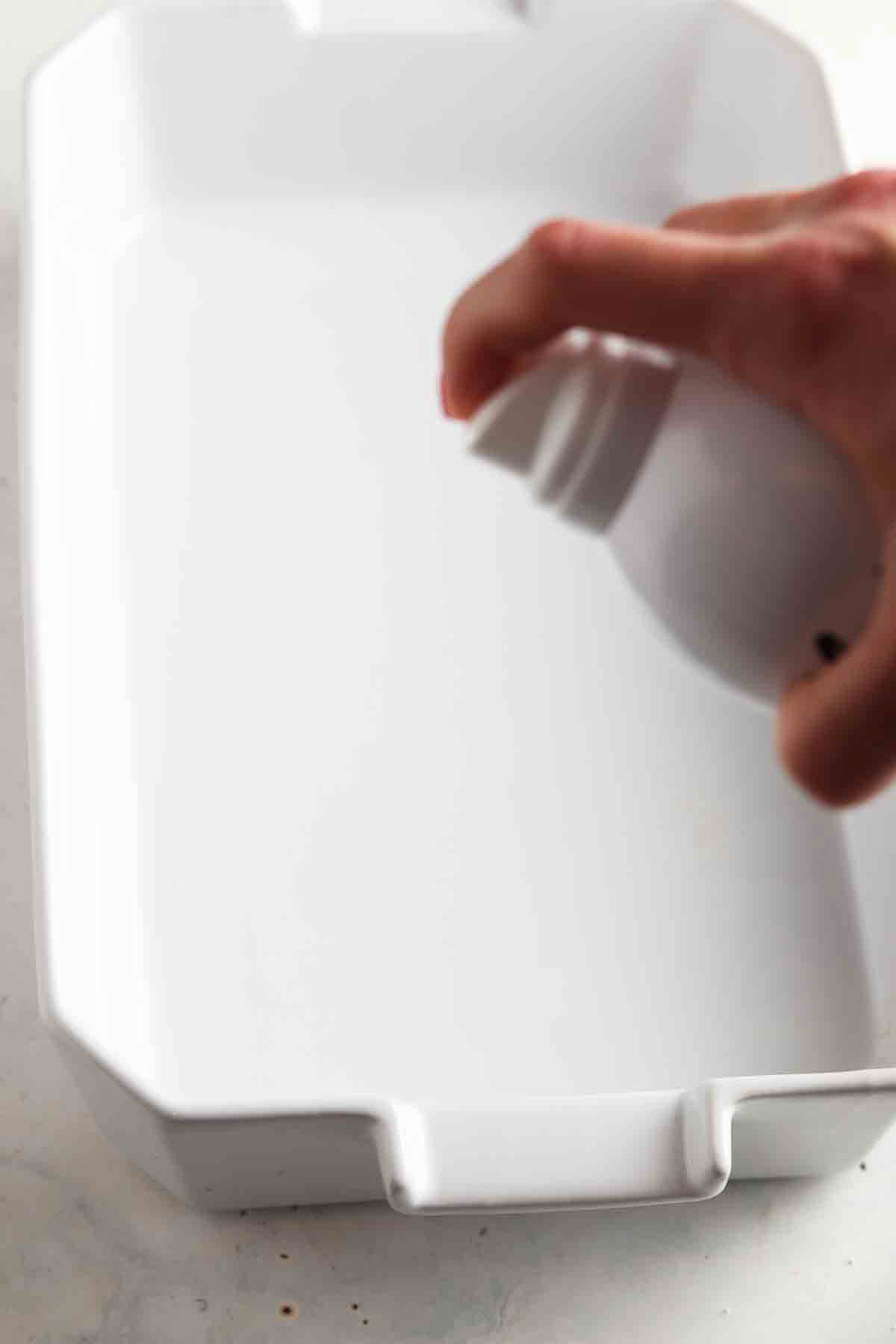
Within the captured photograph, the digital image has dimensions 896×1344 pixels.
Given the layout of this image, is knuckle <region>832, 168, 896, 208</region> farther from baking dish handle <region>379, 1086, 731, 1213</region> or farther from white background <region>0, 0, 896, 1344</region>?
white background <region>0, 0, 896, 1344</region>

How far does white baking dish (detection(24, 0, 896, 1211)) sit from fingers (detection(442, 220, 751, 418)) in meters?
0.32

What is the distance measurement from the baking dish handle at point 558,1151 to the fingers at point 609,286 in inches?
12.8

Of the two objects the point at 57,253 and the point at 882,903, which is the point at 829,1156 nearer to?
the point at 882,903

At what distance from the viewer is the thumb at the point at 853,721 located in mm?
326

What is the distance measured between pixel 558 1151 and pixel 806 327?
36 centimetres

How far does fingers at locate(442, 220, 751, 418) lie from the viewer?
1.10ft

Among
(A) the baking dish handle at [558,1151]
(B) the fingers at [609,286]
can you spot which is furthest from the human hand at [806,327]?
(A) the baking dish handle at [558,1151]

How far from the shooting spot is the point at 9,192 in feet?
3.29

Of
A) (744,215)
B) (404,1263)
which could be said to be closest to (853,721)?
(744,215)

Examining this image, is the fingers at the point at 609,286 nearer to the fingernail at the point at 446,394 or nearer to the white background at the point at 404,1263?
the fingernail at the point at 446,394

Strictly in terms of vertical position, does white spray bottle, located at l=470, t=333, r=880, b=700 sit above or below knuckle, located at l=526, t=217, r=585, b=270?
below

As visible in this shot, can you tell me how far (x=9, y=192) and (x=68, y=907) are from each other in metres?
0.53

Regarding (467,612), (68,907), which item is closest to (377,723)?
(467,612)

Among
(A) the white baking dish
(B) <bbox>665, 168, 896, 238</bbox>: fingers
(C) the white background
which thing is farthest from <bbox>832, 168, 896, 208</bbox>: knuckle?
(C) the white background
